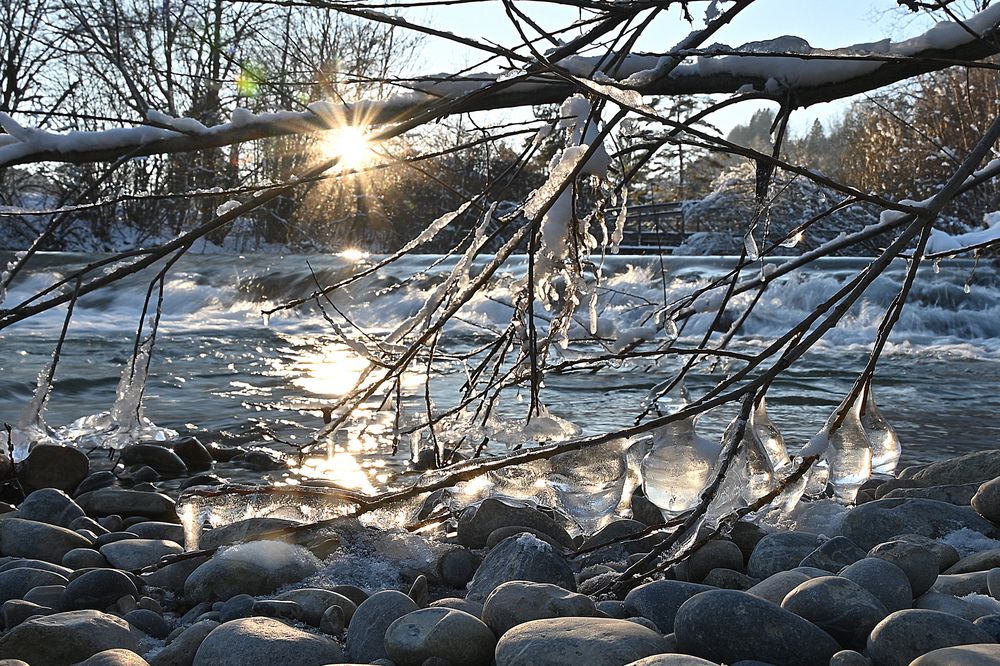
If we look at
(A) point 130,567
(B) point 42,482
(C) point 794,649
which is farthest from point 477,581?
(B) point 42,482

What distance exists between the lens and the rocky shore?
1492mm

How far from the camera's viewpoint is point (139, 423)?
7.48 feet

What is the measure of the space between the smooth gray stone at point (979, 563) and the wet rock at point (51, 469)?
3373mm

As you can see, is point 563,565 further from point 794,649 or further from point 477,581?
point 794,649

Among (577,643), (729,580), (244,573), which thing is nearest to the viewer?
(577,643)

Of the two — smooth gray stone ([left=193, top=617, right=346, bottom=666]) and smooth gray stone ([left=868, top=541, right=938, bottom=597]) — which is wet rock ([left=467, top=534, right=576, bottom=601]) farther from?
smooth gray stone ([left=868, top=541, right=938, bottom=597])

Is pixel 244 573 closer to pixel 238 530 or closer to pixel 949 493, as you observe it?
pixel 238 530

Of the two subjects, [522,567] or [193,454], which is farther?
[193,454]

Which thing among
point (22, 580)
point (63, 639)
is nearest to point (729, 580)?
point (63, 639)

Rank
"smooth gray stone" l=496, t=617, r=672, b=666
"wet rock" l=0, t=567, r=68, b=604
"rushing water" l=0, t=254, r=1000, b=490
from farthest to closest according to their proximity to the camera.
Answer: "rushing water" l=0, t=254, r=1000, b=490
"wet rock" l=0, t=567, r=68, b=604
"smooth gray stone" l=496, t=617, r=672, b=666

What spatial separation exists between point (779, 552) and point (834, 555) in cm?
14

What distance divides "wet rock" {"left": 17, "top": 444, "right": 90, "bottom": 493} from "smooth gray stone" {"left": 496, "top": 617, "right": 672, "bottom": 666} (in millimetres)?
2911

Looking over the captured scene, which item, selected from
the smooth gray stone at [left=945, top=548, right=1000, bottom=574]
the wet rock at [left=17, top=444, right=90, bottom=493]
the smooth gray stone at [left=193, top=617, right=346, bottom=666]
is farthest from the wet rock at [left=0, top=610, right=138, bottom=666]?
the wet rock at [left=17, top=444, right=90, bottom=493]

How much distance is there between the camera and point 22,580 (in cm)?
225
